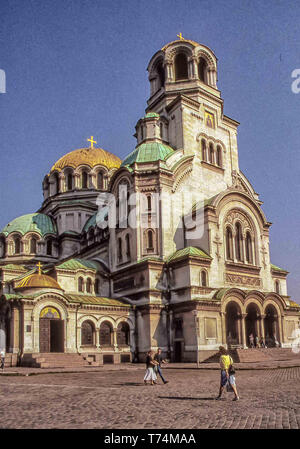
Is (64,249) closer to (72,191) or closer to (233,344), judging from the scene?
(72,191)

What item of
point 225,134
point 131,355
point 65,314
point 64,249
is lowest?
point 131,355

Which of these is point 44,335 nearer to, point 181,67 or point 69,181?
point 69,181

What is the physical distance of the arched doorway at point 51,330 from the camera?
3450 cm

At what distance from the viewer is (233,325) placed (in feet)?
129

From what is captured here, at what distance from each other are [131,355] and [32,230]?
962 inches

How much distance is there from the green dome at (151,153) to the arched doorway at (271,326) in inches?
659

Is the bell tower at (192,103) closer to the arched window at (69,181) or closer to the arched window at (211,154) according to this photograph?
the arched window at (211,154)

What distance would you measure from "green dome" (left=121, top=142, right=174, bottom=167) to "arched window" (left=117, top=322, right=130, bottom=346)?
14709 mm

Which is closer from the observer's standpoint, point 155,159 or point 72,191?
point 155,159

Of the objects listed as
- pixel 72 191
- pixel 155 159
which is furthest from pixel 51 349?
pixel 72 191

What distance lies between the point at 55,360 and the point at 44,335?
3.50 metres

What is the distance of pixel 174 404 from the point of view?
1272 centimetres

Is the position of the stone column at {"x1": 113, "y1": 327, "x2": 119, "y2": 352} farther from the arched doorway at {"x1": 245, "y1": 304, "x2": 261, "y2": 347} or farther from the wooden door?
the arched doorway at {"x1": 245, "y1": 304, "x2": 261, "y2": 347}

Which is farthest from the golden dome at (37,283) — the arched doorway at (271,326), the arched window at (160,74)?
the arched window at (160,74)
